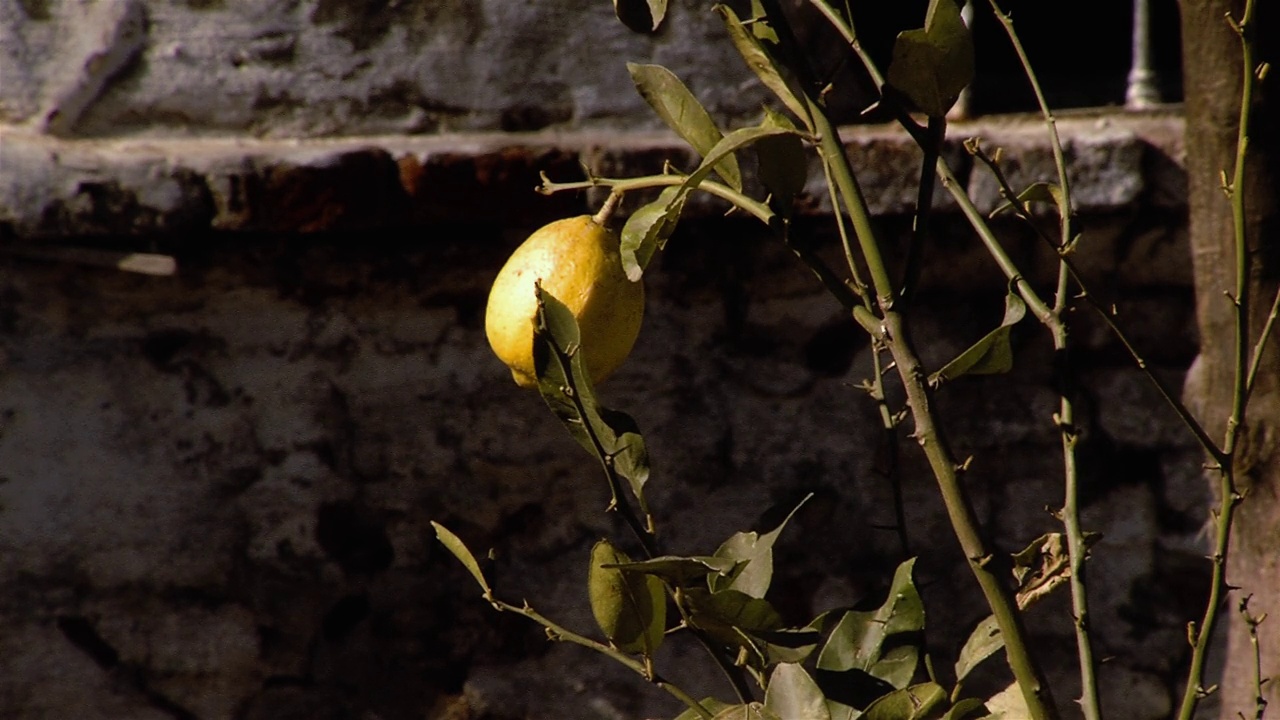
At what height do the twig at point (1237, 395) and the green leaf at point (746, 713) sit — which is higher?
the twig at point (1237, 395)

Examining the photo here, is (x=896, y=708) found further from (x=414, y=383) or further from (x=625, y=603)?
(x=414, y=383)

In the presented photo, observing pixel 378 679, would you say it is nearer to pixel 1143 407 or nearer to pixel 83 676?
pixel 83 676

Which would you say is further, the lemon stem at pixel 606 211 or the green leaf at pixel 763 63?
the lemon stem at pixel 606 211

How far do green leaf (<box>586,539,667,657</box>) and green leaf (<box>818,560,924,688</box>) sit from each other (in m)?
0.13

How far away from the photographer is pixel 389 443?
66.4 inches

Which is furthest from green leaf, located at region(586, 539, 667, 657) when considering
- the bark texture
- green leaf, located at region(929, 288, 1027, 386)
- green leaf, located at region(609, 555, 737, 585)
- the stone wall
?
the stone wall

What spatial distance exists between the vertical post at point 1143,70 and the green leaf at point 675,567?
130cm

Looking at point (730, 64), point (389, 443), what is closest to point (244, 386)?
point (389, 443)

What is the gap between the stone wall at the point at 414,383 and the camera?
1.61m

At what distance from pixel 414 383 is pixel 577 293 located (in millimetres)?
789

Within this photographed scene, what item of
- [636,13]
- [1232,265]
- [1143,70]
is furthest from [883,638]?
[1143,70]

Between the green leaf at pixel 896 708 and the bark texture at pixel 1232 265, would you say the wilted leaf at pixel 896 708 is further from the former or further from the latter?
the bark texture at pixel 1232 265

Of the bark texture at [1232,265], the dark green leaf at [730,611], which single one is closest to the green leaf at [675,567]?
the dark green leaf at [730,611]

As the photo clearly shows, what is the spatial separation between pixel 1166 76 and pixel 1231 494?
1.31 m
